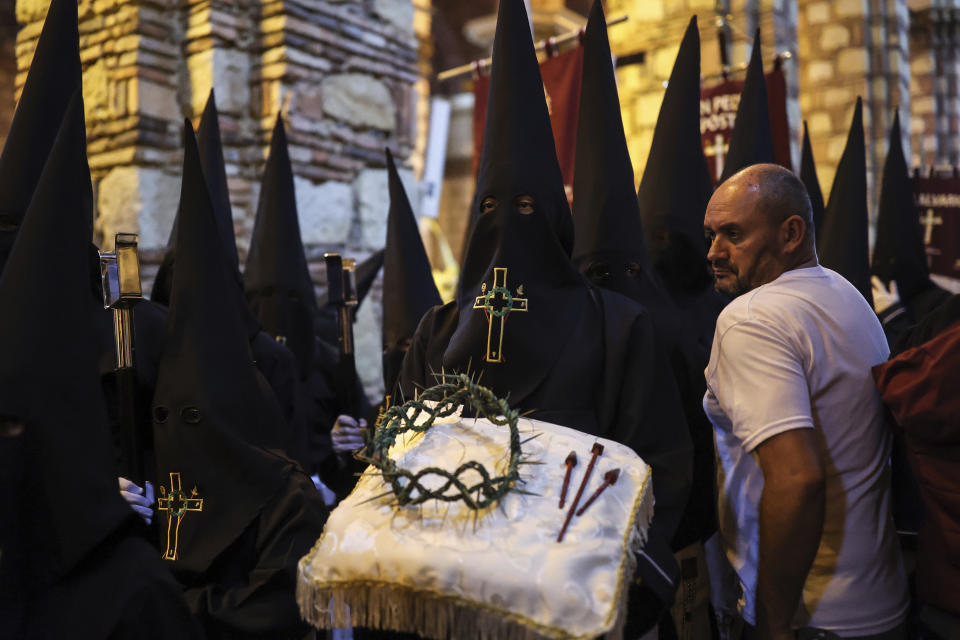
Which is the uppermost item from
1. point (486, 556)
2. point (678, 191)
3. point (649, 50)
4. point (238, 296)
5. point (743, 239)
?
point (649, 50)

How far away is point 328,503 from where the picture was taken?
3.45 metres

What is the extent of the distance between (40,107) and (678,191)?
2.64 metres

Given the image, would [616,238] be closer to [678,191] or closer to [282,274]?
[678,191]

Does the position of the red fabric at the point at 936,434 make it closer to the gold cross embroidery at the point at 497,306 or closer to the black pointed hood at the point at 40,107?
the gold cross embroidery at the point at 497,306

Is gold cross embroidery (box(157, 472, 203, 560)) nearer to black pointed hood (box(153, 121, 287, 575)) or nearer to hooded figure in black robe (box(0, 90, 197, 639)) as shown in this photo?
black pointed hood (box(153, 121, 287, 575))

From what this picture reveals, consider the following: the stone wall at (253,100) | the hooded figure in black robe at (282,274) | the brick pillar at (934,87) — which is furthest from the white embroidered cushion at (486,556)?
the brick pillar at (934,87)

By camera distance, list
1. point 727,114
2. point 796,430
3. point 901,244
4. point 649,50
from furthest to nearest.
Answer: point 649,50, point 727,114, point 901,244, point 796,430

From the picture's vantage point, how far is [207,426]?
244cm

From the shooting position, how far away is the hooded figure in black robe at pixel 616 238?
313cm

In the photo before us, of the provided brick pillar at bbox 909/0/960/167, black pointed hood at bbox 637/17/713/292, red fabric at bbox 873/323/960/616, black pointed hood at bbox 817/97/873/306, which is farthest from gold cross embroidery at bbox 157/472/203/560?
brick pillar at bbox 909/0/960/167

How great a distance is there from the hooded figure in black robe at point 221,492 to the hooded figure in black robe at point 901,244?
3.67m

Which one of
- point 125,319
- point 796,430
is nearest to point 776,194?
point 796,430

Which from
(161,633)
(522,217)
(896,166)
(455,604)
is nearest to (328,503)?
(161,633)

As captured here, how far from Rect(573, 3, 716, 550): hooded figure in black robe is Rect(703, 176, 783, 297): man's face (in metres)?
0.85
